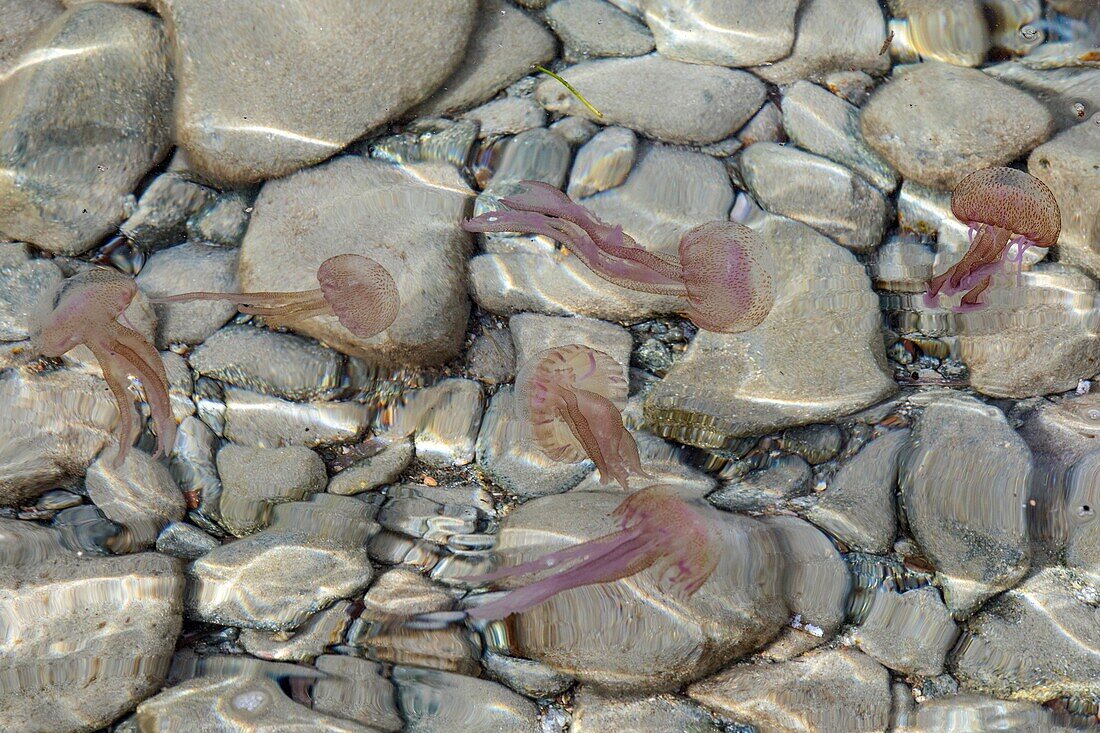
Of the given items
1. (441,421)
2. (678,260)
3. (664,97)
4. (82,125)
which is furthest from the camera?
(664,97)

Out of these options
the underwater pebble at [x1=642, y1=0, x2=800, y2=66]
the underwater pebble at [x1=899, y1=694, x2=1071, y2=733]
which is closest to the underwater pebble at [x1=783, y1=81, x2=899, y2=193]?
the underwater pebble at [x1=642, y1=0, x2=800, y2=66]

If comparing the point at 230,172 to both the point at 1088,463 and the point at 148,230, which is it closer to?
the point at 148,230

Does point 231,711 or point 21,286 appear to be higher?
point 21,286

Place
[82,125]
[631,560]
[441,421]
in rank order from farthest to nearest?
[82,125] → [441,421] → [631,560]

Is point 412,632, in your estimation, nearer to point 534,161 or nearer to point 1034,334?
point 534,161

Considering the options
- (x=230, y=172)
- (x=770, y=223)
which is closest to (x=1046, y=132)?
(x=770, y=223)

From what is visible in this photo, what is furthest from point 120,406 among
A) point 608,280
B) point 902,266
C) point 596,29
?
point 902,266

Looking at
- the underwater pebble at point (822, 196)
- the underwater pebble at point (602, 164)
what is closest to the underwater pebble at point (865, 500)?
the underwater pebble at point (822, 196)

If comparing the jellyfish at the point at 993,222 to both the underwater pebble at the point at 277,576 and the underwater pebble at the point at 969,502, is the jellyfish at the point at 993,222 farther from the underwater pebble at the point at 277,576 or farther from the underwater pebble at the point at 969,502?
the underwater pebble at the point at 277,576
